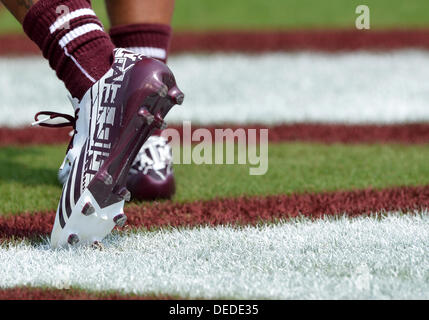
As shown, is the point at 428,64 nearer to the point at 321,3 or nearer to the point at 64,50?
the point at 321,3

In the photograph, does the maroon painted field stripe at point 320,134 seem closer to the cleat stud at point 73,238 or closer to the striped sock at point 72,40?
the striped sock at point 72,40

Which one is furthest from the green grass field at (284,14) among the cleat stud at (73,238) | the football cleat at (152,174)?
the cleat stud at (73,238)

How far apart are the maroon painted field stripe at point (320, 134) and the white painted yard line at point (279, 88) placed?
0.19m

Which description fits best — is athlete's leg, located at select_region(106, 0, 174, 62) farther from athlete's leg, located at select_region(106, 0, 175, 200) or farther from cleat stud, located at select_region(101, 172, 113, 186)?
cleat stud, located at select_region(101, 172, 113, 186)

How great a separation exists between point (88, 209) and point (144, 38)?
0.97 meters

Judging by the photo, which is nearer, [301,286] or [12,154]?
[301,286]

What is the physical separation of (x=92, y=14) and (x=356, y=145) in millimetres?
1791

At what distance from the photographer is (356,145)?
11.4 ft

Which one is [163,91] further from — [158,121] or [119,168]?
[119,168]

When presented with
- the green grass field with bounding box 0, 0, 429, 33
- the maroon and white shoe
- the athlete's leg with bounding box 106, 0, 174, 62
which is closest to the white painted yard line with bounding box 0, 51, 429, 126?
the green grass field with bounding box 0, 0, 429, 33

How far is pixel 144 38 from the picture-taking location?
257 centimetres
